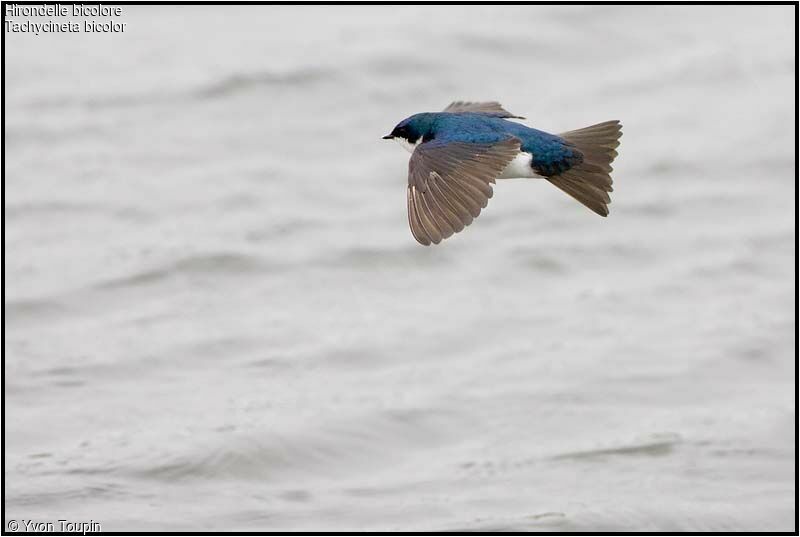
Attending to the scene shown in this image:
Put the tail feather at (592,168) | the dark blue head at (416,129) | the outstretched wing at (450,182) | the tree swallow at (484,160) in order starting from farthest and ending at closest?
the dark blue head at (416,129)
the tail feather at (592,168)
the tree swallow at (484,160)
the outstretched wing at (450,182)

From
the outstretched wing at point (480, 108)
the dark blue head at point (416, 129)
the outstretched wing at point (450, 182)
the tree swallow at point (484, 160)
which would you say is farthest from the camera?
the outstretched wing at point (480, 108)

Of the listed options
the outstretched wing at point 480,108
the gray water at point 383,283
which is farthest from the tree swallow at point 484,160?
the gray water at point 383,283

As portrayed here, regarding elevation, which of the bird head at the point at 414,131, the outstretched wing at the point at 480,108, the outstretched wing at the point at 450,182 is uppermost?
the outstretched wing at the point at 480,108

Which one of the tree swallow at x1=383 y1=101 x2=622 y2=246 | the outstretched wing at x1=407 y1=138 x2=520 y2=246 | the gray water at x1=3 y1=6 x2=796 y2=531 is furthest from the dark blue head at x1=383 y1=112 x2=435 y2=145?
the gray water at x1=3 y1=6 x2=796 y2=531

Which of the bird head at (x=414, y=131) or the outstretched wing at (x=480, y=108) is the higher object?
the outstretched wing at (x=480, y=108)

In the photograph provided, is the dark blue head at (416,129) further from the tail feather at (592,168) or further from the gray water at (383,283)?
the gray water at (383,283)

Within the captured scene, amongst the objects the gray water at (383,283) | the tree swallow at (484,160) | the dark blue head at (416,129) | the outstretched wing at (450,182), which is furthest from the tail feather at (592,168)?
the gray water at (383,283)

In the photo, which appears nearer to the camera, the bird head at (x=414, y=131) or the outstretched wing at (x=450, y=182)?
the outstretched wing at (x=450, y=182)
